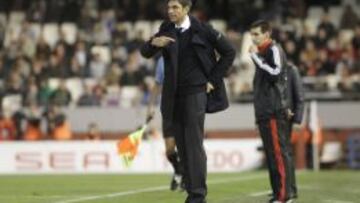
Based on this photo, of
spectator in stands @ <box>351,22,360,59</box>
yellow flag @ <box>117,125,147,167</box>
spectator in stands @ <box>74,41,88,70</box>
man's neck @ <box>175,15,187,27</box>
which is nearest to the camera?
man's neck @ <box>175,15,187,27</box>

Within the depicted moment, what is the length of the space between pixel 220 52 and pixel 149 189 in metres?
4.94

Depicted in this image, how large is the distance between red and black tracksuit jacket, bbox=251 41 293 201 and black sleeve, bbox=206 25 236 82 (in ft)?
4.41

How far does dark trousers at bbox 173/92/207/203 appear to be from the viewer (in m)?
10.5

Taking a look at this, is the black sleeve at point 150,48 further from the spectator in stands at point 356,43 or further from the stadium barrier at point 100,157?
the spectator in stands at point 356,43

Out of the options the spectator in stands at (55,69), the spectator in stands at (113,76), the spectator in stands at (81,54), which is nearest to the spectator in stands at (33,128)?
the spectator in stands at (113,76)

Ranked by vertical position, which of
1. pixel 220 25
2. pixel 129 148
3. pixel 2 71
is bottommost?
pixel 129 148

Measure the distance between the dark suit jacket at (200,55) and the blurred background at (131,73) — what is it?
37.8 ft

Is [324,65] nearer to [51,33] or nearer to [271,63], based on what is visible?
[51,33]

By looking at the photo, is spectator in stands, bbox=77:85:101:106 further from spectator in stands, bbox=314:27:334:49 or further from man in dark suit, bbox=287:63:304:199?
man in dark suit, bbox=287:63:304:199

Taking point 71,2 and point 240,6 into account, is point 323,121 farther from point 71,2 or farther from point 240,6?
point 71,2

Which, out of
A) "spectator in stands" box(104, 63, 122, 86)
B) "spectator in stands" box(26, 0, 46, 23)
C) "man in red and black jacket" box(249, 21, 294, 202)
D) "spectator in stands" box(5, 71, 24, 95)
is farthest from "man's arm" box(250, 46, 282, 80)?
"spectator in stands" box(26, 0, 46, 23)

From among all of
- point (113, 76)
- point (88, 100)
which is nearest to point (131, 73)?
point (113, 76)

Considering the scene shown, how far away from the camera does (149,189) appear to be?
15.3 m

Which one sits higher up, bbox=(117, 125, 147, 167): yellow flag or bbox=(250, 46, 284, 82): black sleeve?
bbox=(250, 46, 284, 82): black sleeve
